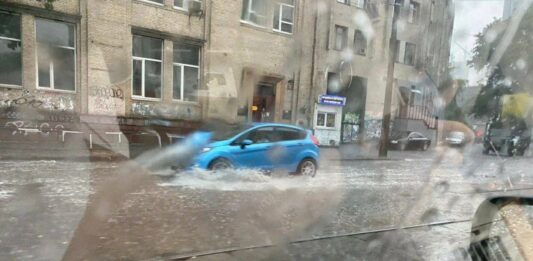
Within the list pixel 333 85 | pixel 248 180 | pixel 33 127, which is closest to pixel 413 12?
pixel 333 85

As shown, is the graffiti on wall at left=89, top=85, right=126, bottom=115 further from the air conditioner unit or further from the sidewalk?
the sidewalk

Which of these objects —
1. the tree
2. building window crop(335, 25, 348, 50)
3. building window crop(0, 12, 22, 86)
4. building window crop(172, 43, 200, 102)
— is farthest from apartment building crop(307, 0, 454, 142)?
building window crop(0, 12, 22, 86)

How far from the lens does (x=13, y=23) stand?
36.8 inches

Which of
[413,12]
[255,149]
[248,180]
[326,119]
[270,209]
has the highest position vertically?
[413,12]

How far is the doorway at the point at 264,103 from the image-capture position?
1.11m

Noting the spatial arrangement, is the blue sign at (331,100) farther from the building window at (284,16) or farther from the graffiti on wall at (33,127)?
the graffiti on wall at (33,127)

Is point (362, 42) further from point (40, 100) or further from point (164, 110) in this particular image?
point (40, 100)

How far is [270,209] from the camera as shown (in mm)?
1572

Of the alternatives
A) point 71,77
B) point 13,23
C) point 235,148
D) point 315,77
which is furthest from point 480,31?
point 13,23

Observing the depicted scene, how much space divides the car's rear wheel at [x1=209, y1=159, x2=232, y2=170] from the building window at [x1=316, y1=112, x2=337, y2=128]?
0.34 meters

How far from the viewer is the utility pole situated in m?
1.10

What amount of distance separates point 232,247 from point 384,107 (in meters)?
0.99

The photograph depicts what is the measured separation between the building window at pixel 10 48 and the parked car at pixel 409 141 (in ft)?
3.63

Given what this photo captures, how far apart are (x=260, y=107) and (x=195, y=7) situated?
0.34m
